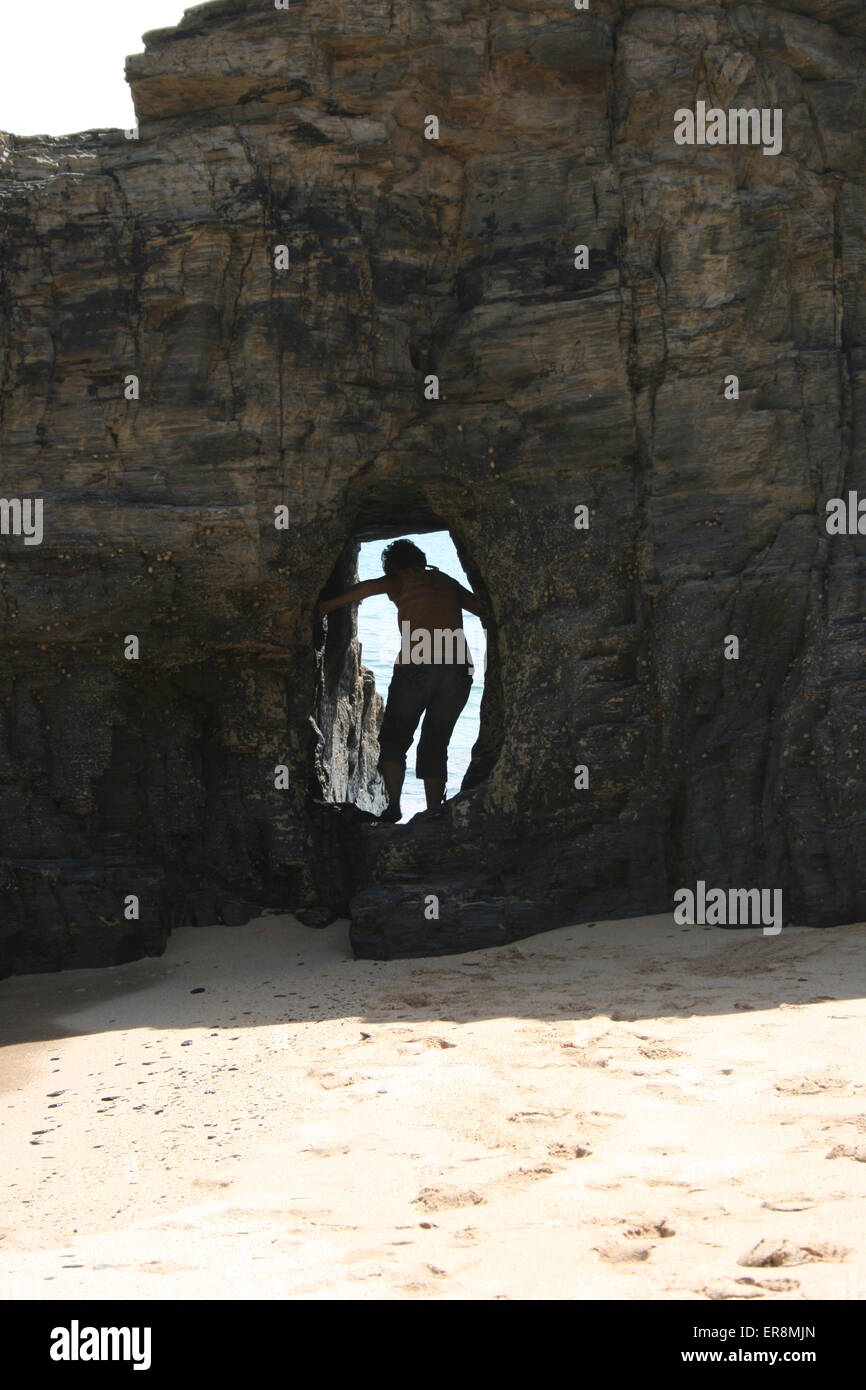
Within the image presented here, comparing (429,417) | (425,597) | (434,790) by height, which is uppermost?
(429,417)

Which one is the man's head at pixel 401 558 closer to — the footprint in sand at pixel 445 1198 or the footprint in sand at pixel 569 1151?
the footprint in sand at pixel 569 1151

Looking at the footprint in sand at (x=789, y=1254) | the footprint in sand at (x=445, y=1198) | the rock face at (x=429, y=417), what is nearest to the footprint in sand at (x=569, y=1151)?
the footprint in sand at (x=445, y=1198)

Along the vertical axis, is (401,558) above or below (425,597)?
above

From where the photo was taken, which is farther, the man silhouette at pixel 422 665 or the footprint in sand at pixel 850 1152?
the man silhouette at pixel 422 665

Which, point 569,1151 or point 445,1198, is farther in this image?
point 569,1151

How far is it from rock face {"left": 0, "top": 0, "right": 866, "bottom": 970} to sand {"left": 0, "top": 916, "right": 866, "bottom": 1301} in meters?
0.83

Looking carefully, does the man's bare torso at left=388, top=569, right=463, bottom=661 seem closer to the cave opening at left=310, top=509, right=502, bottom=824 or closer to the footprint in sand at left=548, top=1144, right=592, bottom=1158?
the cave opening at left=310, top=509, right=502, bottom=824

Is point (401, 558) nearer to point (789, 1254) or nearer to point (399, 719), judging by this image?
point (399, 719)

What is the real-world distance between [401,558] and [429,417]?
4.08ft

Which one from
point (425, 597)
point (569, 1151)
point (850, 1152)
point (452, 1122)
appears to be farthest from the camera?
point (425, 597)

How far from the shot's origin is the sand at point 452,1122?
12.4 ft

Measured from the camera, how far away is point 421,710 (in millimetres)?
10367

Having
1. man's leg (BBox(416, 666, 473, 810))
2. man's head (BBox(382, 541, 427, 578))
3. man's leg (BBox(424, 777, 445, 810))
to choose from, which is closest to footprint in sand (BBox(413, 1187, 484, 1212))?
man's leg (BBox(424, 777, 445, 810))

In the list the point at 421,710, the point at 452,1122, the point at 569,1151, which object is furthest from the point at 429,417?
the point at 569,1151
